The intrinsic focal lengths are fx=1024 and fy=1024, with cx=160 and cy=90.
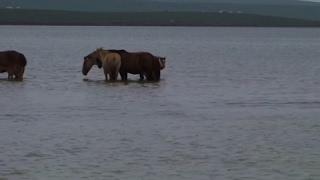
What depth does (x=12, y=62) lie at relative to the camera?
101 feet

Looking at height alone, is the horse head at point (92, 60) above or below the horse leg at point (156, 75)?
above

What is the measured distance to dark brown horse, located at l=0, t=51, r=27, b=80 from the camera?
1204 inches

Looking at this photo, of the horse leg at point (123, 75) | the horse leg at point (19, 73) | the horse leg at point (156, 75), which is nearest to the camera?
the horse leg at point (123, 75)

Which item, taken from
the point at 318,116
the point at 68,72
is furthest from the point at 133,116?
the point at 68,72

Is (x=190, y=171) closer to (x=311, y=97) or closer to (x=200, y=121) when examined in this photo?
(x=200, y=121)

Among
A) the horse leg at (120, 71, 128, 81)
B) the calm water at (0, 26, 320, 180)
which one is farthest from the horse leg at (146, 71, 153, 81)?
the horse leg at (120, 71, 128, 81)

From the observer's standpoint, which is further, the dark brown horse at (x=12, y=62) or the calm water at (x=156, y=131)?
the dark brown horse at (x=12, y=62)

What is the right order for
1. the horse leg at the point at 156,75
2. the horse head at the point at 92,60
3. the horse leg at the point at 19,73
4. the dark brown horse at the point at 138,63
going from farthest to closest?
the horse head at the point at 92,60, the horse leg at the point at 156,75, the horse leg at the point at 19,73, the dark brown horse at the point at 138,63

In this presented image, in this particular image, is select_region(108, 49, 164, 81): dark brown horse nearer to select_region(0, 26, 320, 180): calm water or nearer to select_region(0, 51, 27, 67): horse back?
select_region(0, 26, 320, 180): calm water

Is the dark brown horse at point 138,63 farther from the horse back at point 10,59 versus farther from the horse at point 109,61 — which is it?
the horse back at point 10,59

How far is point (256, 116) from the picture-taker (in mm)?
21531

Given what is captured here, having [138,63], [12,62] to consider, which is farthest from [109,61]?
[12,62]

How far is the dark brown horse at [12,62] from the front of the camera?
100ft

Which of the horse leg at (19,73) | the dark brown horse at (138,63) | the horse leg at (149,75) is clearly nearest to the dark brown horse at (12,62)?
the horse leg at (19,73)
